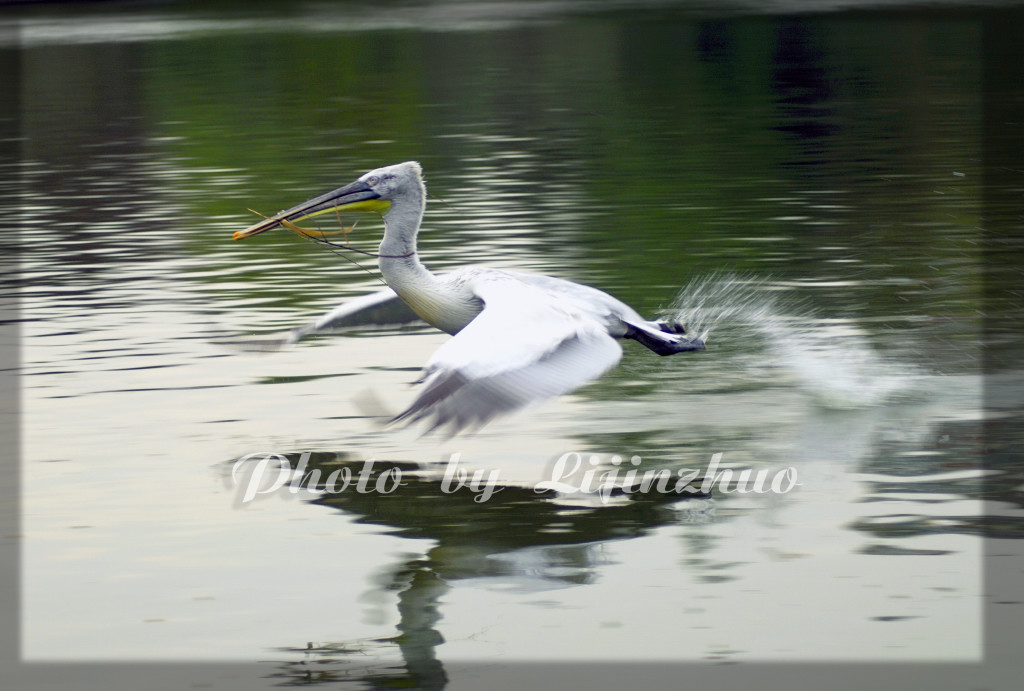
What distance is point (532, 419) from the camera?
24.7ft

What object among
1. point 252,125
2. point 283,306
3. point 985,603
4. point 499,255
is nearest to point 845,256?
point 499,255

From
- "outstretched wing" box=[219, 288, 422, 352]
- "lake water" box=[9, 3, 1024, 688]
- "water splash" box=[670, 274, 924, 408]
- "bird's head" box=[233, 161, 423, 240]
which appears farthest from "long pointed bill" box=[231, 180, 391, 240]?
"water splash" box=[670, 274, 924, 408]

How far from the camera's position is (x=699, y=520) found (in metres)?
6.23

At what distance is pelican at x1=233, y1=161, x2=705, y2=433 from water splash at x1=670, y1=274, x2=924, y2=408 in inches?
36.0

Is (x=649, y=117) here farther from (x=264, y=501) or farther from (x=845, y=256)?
(x=264, y=501)

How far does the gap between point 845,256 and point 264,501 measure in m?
5.78

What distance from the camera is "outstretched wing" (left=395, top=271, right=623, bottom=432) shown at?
234 inches

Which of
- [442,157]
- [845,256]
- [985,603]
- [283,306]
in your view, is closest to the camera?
[985,603]

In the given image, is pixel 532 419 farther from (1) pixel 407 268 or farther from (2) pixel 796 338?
(2) pixel 796 338

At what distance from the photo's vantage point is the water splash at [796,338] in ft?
26.1

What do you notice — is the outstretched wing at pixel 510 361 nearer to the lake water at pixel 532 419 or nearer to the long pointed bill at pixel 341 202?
the lake water at pixel 532 419

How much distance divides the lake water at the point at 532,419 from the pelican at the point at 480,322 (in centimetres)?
51

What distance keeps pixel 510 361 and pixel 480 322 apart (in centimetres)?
31

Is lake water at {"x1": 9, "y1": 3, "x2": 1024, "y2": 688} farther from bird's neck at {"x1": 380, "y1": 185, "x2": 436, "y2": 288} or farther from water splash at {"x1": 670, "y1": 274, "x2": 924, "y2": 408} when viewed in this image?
bird's neck at {"x1": 380, "y1": 185, "x2": 436, "y2": 288}
